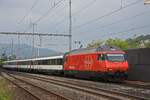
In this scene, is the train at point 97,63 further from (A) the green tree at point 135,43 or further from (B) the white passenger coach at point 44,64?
(A) the green tree at point 135,43

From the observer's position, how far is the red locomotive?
697 inches

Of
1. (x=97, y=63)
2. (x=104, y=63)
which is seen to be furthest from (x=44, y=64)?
(x=104, y=63)

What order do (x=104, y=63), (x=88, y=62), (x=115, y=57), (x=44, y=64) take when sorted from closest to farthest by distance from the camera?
(x=104, y=63) → (x=115, y=57) → (x=88, y=62) → (x=44, y=64)

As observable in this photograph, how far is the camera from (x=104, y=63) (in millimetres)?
17953

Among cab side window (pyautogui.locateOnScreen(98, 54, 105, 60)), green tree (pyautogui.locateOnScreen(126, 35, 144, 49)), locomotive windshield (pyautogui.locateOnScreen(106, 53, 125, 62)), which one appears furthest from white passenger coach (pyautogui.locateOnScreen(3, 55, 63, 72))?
green tree (pyautogui.locateOnScreen(126, 35, 144, 49))

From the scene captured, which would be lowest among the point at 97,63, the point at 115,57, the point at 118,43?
the point at 97,63

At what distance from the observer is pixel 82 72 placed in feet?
71.2

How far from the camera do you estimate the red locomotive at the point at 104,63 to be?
1770 cm

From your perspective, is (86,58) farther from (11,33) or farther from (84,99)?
(11,33)

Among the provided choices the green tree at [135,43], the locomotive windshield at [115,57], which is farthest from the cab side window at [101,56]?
the green tree at [135,43]

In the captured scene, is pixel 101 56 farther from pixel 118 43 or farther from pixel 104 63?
pixel 118 43

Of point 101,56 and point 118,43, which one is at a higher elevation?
point 118,43

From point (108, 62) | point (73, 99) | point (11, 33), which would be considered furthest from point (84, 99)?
A: point (11, 33)

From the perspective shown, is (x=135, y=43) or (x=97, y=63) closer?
(x=97, y=63)
